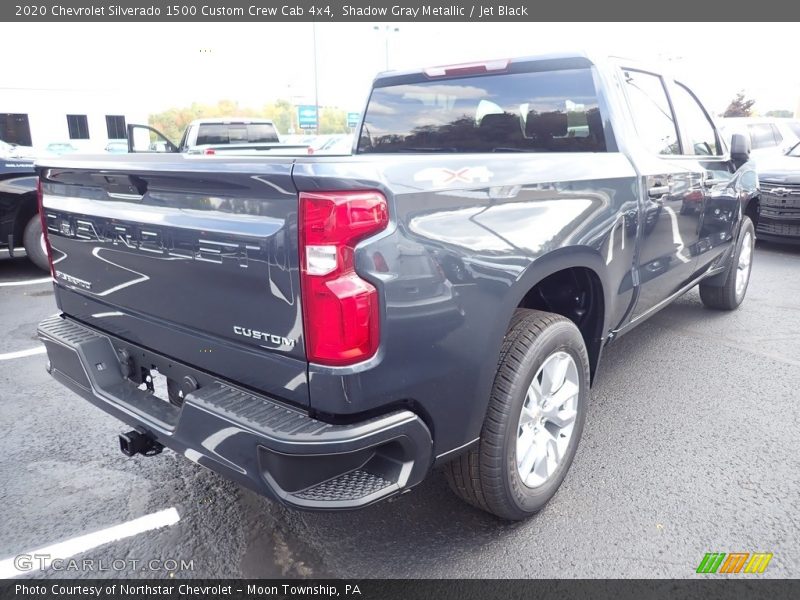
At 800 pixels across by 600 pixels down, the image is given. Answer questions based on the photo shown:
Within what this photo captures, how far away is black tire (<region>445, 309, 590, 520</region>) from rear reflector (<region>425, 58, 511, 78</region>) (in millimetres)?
1612

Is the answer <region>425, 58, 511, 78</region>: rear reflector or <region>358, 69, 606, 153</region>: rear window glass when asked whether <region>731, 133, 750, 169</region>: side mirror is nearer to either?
<region>358, 69, 606, 153</region>: rear window glass

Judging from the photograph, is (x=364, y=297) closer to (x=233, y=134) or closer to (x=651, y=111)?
(x=651, y=111)

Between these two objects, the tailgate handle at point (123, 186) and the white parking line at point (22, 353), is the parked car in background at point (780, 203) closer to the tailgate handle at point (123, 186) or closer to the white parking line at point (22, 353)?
the tailgate handle at point (123, 186)

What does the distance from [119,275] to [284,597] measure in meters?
1.34

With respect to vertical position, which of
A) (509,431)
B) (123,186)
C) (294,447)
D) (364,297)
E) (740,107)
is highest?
(740,107)

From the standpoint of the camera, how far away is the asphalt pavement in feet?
7.57

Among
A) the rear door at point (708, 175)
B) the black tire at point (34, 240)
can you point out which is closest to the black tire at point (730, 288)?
the rear door at point (708, 175)

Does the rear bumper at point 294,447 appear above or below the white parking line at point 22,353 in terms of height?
above

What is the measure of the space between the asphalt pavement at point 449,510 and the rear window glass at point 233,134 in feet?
30.4

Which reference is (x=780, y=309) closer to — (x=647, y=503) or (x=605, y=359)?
(x=605, y=359)

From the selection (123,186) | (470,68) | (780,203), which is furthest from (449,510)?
(780,203)

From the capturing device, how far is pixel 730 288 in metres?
5.15

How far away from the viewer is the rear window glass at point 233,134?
478 inches

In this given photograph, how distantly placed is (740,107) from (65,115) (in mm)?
37510
